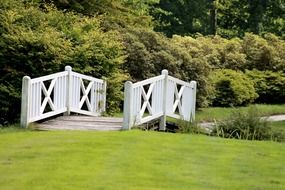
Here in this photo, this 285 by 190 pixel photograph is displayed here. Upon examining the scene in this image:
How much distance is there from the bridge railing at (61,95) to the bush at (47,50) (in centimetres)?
61

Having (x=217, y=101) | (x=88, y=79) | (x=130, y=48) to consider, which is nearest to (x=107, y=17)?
(x=130, y=48)

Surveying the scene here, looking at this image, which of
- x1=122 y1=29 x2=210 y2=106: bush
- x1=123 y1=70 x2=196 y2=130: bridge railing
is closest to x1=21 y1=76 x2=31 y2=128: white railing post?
x1=123 y1=70 x2=196 y2=130: bridge railing

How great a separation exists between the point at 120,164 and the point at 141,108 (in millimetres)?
5250

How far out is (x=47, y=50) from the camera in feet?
51.4

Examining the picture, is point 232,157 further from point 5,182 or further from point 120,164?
point 5,182

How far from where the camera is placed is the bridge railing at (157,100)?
42.0 feet

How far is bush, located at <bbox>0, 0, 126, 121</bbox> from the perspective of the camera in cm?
1555

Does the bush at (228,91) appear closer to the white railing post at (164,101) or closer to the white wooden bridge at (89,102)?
the white wooden bridge at (89,102)

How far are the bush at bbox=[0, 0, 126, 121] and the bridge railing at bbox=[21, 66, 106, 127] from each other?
0.61 m

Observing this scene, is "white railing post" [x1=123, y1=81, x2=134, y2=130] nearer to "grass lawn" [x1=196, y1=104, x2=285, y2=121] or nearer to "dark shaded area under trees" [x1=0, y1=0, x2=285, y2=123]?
"dark shaded area under trees" [x1=0, y1=0, x2=285, y2=123]

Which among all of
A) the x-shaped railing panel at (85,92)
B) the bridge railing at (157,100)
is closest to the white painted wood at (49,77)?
the x-shaped railing panel at (85,92)

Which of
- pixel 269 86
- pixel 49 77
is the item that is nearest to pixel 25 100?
pixel 49 77

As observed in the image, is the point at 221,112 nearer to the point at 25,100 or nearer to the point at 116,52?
the point at 116,52

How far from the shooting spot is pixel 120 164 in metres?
8.79
